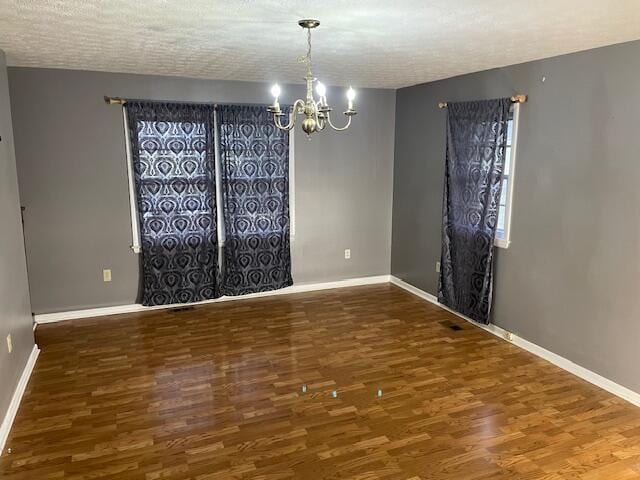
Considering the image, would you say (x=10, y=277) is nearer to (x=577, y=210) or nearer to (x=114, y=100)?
(x=114, y=100)

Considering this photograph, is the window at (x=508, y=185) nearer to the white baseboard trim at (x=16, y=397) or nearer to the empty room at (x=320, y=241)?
the empty room at (x=320, y=241)

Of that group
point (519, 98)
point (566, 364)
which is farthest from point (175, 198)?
point (566, 364)

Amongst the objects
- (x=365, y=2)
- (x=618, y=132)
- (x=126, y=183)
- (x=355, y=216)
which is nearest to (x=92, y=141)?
(x=126, y=183)

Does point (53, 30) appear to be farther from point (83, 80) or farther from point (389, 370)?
point (389, 370)

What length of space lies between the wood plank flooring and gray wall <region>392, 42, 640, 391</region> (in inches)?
12.3

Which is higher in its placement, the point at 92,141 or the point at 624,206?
the point at 92,141

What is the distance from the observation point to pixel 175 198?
480cm

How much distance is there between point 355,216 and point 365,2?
3.58 metres

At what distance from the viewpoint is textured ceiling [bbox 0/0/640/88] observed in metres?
2.28

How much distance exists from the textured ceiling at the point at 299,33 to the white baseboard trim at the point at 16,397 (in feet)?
7.09

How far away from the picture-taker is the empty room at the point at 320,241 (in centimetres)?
263

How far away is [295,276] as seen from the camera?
5.53 metres

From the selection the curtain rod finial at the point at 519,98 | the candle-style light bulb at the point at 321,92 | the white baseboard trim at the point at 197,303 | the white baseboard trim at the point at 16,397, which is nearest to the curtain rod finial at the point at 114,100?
the white baseboard trim at the point at 197,303

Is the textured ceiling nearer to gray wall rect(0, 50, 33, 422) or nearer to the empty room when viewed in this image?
the empty room
